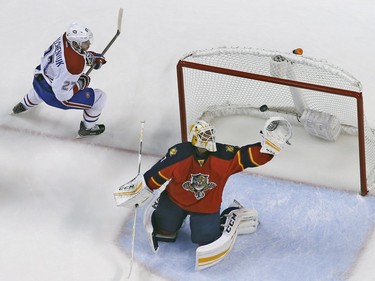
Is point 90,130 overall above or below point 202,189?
below

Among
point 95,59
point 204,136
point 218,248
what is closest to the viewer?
point 204,136

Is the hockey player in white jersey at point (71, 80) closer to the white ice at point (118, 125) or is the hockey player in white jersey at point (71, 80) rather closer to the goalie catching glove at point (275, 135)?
the white ice at point (118, 125)

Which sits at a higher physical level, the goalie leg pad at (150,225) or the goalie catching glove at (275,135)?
the goalie catching glove at (275,135)

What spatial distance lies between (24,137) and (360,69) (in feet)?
6.20

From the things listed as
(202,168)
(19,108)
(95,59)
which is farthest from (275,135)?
(19,108)

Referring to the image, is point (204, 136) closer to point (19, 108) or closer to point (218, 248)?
point (218, 248)

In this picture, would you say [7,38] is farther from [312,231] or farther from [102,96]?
[312,231]

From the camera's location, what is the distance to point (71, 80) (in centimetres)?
488

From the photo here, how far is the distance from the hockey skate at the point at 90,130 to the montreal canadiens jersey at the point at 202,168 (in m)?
0.91

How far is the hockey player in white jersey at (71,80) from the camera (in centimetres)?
482

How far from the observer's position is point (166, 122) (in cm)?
527

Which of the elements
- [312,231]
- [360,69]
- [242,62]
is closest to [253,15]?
[360,69]

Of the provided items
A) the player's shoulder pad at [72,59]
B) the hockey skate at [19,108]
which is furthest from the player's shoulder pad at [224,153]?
the hockey skate at [19,108]

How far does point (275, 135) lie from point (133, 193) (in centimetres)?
67
